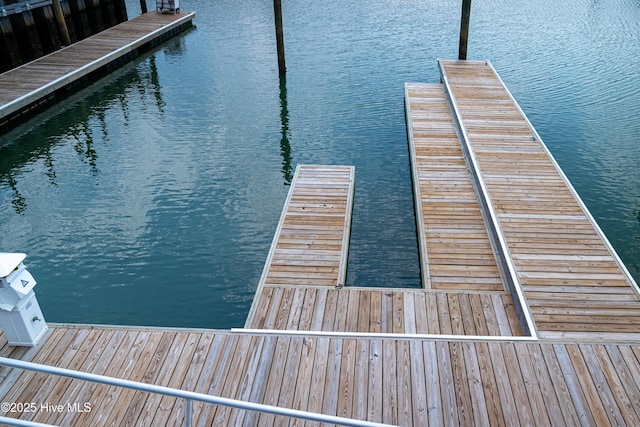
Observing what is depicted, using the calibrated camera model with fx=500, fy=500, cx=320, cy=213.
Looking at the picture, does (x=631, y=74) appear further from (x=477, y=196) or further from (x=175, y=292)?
(x=175, y=292)

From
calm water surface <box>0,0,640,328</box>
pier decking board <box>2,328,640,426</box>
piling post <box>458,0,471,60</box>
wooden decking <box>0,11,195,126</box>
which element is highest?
piling post <box>458,0,471,60</box>

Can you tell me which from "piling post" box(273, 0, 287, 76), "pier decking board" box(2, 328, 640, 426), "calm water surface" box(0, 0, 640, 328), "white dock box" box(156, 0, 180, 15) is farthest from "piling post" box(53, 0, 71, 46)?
"pier decking board" box(2, 328, 640, 426)

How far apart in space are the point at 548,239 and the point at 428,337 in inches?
163

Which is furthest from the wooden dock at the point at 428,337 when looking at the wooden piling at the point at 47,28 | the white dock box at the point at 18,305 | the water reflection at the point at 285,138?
the wooden piling at the point at 47,28

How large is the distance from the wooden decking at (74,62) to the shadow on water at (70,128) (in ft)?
2.25

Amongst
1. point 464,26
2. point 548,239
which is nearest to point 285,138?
point 464,26

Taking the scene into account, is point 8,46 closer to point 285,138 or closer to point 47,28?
point 47,28

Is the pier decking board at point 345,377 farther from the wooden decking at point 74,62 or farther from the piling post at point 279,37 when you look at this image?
the piling post at point 279,37

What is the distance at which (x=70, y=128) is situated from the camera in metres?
17.5

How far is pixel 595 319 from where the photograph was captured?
731 centimetres

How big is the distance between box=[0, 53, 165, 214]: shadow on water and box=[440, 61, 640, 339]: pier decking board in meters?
11.3

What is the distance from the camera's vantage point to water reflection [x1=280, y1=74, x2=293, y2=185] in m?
14.3

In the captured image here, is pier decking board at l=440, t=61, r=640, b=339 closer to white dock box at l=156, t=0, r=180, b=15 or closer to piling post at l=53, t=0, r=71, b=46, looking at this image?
piling post at l=53, t=0, r=71, b=46

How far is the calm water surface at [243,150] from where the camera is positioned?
1052cm
